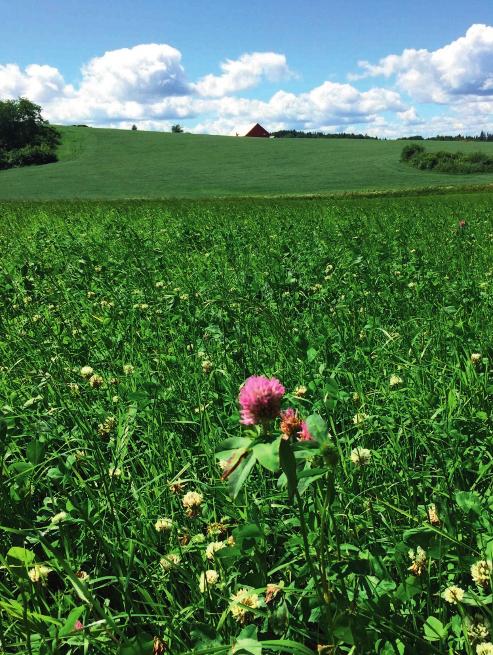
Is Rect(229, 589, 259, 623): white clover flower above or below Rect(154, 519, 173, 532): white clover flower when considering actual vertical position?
below

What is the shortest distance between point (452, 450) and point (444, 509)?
464 millimetres

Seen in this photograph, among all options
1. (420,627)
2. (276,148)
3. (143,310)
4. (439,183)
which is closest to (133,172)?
(276,148)

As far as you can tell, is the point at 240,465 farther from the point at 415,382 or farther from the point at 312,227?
the point at 312,227

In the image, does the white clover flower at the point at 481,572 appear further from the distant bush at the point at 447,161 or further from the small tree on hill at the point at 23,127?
the small tree on hill at the point at 23,127

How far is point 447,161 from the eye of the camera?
174 ft

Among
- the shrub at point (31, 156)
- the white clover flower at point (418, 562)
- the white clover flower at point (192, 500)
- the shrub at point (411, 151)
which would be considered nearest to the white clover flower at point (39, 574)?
the white clover flower at point (192, 500)

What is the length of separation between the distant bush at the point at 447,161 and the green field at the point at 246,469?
171 ft

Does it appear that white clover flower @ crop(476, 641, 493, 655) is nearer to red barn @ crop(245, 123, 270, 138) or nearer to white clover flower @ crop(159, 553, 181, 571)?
white clover flower @ crop(159, 553, 181, 571)

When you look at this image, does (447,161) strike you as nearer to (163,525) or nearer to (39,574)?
(163,525)

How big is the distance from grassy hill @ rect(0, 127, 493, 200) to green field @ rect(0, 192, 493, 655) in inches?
1408

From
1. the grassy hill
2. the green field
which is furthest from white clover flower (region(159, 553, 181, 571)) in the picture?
the grassy hill

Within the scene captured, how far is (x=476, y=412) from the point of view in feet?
7.62

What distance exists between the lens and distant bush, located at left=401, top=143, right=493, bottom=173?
167ft

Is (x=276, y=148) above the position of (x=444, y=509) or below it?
above
